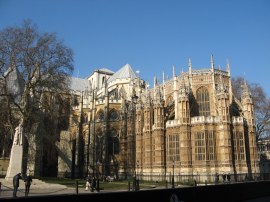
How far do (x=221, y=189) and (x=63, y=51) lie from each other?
22.1 meters

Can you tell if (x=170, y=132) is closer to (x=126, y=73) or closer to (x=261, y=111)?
(x=261, y=111)

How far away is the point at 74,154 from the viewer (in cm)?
5038

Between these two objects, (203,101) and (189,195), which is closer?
(189,195)

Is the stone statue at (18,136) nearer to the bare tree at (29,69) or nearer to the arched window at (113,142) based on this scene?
the bare tree at (29,69)

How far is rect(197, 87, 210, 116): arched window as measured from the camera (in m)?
37.4

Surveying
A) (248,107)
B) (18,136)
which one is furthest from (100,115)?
(18,136)

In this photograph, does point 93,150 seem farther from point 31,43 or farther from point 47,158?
point 31,43

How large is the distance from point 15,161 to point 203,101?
2378 centimetres

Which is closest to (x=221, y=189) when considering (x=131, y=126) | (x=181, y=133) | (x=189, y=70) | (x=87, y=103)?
(x=181, y=133)

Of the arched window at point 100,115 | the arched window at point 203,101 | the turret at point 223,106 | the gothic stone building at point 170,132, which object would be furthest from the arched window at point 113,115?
the turret at point 223,106

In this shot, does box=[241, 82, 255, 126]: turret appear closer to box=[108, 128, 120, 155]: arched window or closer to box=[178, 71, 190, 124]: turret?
box=[178, 71, 190, 124]: turret

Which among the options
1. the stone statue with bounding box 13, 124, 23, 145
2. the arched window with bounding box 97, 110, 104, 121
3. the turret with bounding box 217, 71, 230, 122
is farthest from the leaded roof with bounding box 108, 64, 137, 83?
the stone statue with bounding box 13, 124, 23, 145

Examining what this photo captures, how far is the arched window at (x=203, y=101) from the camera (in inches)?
1474

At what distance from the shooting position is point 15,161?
24.9m
